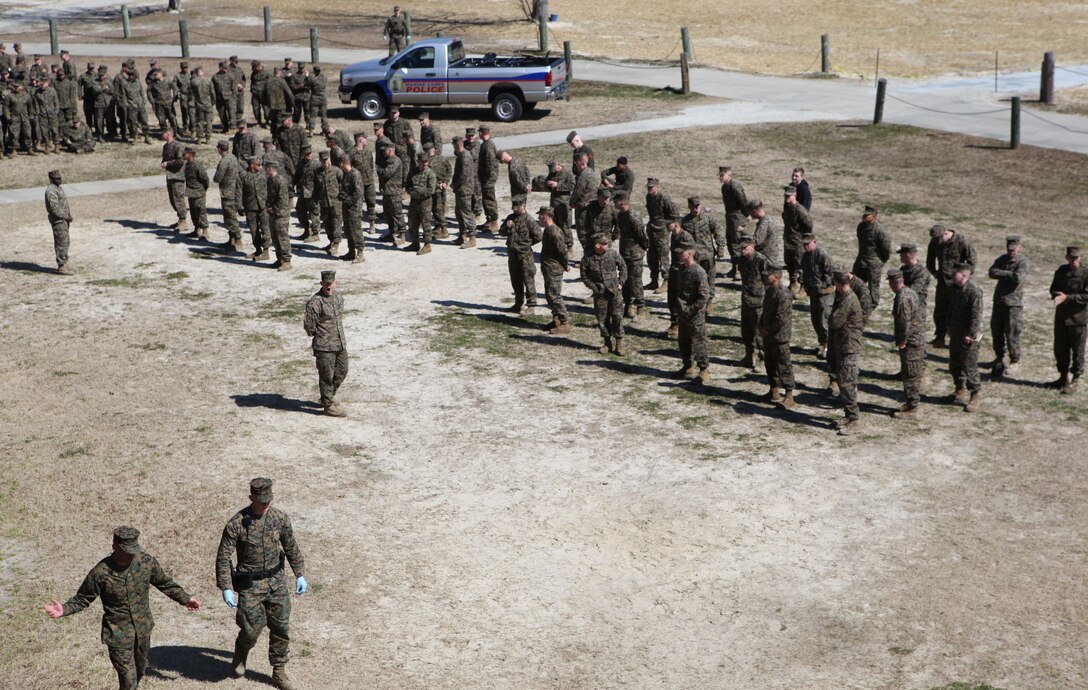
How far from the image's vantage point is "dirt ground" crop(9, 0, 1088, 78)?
40.4 metres

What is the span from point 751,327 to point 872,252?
240cm

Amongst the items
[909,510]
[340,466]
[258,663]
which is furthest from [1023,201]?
[258,663]

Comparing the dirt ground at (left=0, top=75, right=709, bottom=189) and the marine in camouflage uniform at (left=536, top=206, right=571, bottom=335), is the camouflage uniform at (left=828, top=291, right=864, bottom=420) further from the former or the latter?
the dirt ground at (left=0, top=75, right=709, bottom=189)

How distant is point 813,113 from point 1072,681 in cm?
2357

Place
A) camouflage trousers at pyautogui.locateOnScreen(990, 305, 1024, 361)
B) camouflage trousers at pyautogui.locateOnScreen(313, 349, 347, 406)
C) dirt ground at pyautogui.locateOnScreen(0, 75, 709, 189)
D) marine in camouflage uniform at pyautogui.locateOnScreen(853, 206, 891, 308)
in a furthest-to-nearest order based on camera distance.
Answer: dirt ground at pyautogui.locateOnScreen(0, 75, 709, 189) < marine in camouflage uniform at pyautogui.locateOnScreen(853, 206, 891, 308) < camouflage trousers at pyautogui.locateOnScreen(990, 305, 1024, 361) < camouflage trousers at pyautogui.locateOnScreen(313, 349, 347, 406)

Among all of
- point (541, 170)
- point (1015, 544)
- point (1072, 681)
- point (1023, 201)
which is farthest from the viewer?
point (541, 170)

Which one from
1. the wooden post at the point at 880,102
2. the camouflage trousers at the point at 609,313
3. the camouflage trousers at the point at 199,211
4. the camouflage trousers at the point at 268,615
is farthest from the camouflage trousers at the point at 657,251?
the wooden post at the point at 880,102

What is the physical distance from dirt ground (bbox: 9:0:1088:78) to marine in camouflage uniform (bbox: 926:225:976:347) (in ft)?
73.7

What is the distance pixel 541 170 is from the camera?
2630 cm

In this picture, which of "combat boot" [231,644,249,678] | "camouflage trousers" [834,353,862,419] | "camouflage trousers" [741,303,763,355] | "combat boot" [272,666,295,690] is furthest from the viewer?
"camouflage trousers" [741,303,763,355]

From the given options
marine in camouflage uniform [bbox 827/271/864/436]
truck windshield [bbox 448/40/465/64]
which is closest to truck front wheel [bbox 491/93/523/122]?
truck windshield [bbox 448/40/465/64]

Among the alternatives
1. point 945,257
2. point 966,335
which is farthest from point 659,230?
point 966,335

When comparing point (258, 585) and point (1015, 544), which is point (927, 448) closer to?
point (1015, 544)

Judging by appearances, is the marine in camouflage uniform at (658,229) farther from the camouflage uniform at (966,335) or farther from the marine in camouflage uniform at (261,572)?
the marine in camouflage uniform at (261,572)
